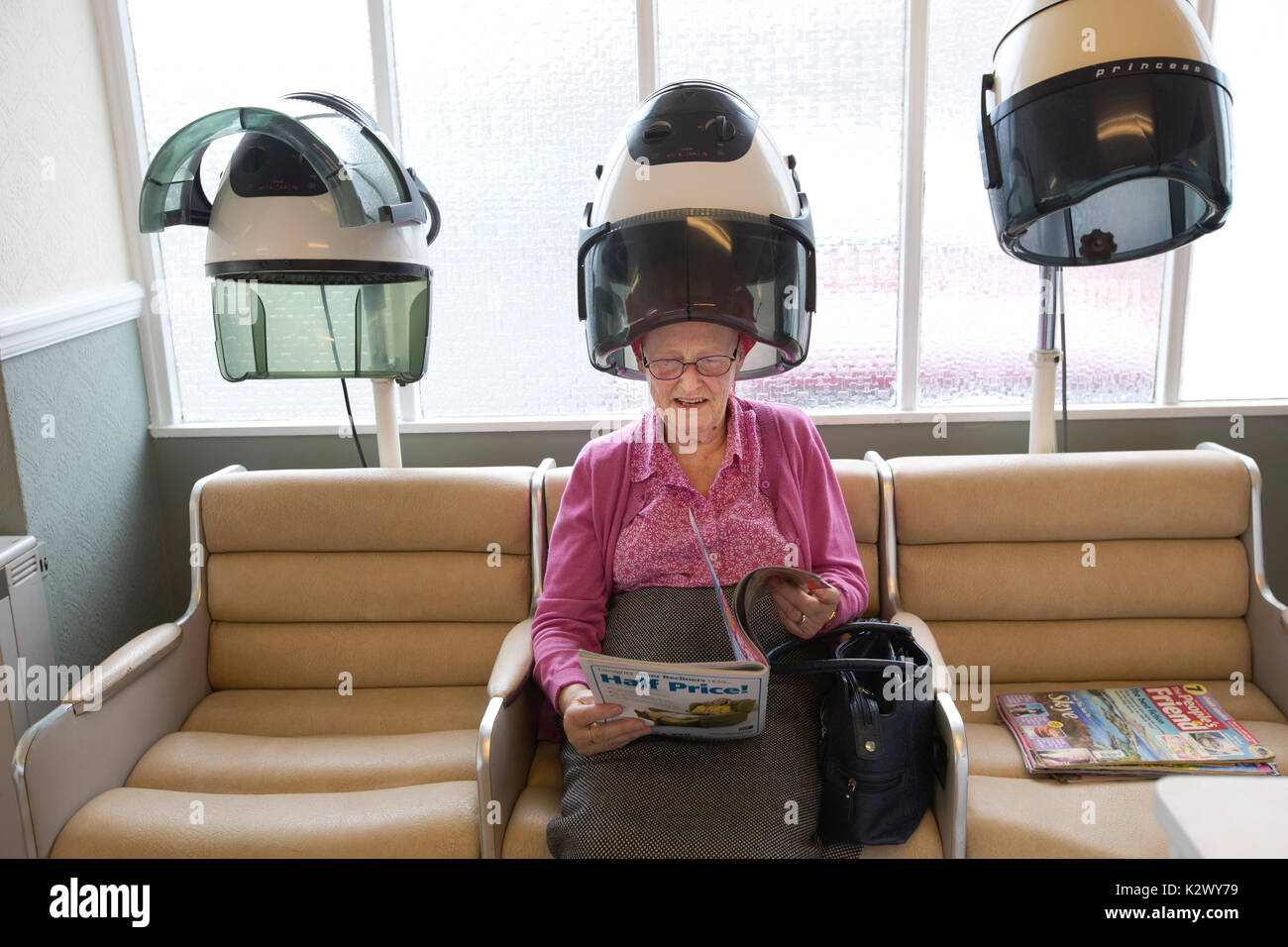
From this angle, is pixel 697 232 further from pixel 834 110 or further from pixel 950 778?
pixel 834 110

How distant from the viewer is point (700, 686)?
4.49 feet

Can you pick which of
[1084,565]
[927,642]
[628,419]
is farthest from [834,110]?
[927,642]

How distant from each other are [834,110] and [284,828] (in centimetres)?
199

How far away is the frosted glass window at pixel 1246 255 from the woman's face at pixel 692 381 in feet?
4.73

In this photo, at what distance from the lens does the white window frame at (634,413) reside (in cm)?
229

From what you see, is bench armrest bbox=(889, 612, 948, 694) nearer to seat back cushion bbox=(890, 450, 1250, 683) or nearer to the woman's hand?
seat back cushion bbox=(890, 450, 1250, 683)

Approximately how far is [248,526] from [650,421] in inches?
38.1

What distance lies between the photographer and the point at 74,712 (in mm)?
1660

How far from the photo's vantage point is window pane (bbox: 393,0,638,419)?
2.32 m

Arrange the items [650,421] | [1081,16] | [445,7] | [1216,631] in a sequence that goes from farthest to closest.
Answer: [445,7], [1216,631], [650,421], [1081,16]

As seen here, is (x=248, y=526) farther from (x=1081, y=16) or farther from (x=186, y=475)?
(x=1081, y=16)

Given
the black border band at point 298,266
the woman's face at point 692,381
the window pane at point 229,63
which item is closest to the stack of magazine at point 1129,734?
the woman's face at point 692,381

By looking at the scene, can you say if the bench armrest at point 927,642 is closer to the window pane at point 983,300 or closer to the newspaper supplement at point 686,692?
the newspaper supplement at point 686,692
